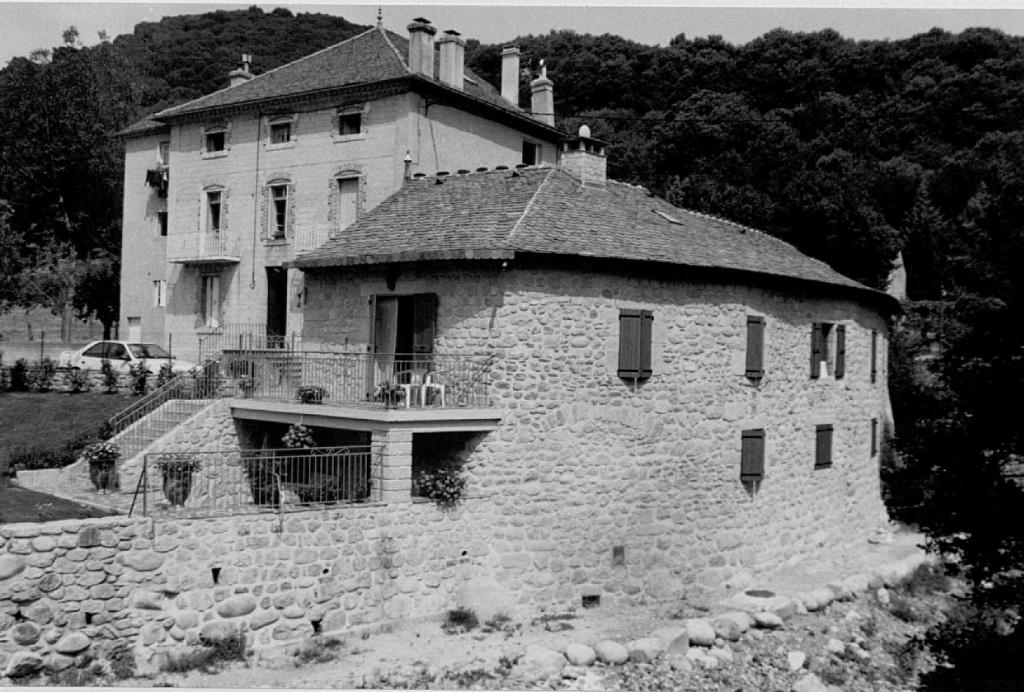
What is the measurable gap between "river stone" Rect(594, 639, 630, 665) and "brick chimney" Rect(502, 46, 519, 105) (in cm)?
2087

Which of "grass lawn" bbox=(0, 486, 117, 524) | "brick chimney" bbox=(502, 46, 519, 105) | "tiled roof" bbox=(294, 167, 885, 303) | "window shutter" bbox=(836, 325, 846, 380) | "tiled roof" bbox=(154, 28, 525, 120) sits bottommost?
"grass lawn" bbox=(0, 486, 117, 524)

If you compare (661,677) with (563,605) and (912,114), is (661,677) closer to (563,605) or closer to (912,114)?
(563,605)

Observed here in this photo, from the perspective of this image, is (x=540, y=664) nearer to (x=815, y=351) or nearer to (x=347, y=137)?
(x=815, y=351)

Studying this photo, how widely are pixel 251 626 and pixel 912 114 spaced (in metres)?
45.0

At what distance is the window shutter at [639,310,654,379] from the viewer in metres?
18.4

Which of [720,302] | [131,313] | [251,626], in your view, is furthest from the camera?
[131,313]

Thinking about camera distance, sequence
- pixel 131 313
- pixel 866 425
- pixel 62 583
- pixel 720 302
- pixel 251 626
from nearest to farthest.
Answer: pixel 62 583 < pixel 251 626 < pixel 720 302 < pixel 866 425 < pixel 131 313

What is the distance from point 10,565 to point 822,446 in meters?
17.9

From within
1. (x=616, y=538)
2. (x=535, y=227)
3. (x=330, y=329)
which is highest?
(x=535, y=227)

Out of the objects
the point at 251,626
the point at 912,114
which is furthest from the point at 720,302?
the point at 912,114

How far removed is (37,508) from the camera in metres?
15.6

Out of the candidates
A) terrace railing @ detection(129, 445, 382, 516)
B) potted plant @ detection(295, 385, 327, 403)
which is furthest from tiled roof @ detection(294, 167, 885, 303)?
terrace railing @ detection(129, 445, 382, 516)

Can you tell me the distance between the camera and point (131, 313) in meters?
32.3

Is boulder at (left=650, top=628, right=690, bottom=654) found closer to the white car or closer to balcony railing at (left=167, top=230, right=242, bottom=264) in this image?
the white car
